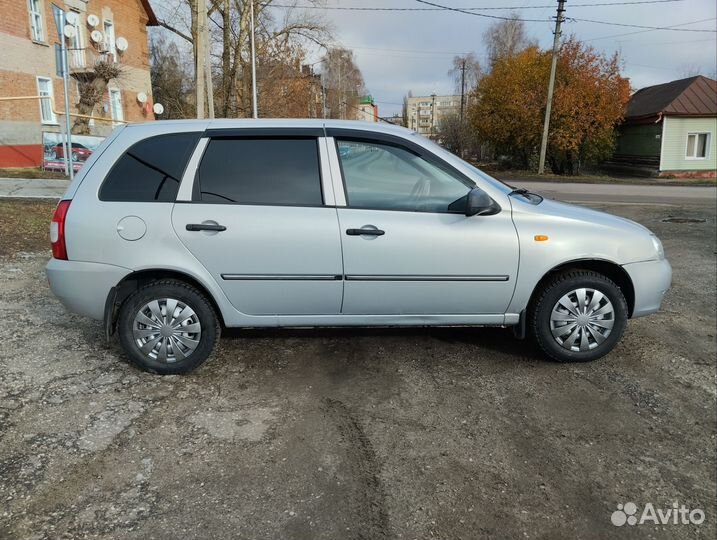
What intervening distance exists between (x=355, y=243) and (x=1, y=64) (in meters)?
24.9

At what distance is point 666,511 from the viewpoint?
2.58 meters

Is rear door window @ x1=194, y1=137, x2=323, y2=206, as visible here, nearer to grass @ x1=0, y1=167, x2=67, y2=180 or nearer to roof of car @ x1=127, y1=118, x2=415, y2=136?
roof of car @ x1=127, y1=118, x2=415, y2=136

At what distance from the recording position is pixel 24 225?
912 centimetres

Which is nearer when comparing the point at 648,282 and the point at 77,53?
the point at 648,282

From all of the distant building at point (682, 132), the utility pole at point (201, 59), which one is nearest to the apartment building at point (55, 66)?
the utility pole at point (201, 59)

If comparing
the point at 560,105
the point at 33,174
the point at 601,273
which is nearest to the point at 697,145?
the point at 560,105

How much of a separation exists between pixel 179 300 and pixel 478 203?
2.15m

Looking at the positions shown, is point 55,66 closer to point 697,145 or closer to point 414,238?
point 414,238

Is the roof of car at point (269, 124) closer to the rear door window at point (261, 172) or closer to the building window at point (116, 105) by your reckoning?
the rear door window at point (261, 172)

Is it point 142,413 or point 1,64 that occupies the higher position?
point 1,64

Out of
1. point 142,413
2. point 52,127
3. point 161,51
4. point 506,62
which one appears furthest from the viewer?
point 161,51

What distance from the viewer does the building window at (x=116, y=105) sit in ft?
104

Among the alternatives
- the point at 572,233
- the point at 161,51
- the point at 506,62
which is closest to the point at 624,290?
the point at 572,233

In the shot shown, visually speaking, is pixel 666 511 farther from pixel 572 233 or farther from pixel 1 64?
pixel 1 64
